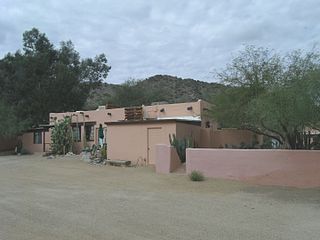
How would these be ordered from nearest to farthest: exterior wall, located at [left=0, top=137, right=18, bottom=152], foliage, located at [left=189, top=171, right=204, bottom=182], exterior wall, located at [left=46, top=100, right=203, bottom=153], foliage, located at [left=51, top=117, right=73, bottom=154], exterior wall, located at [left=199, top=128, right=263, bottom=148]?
foliage, located at [left=189, top=171, right=204, bottom=182] < exterior wall, located at [left=199, top=128, right=263, bottom=148] < exterior wall, located at [left=46, top=100, right=203, bottom=153] < foliage, located at [left=51, top=117, right=73, bottom=154] < exterior wall, located at [left=0, top=137, right=18, bottom=152]

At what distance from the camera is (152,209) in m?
11.9

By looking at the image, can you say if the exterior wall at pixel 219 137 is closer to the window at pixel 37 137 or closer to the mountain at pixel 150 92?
the mountain at pixel 150 92

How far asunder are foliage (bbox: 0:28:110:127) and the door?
69.9ft

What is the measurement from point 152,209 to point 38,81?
3699 centimetres

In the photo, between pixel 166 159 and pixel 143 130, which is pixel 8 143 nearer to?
pixel 143 130

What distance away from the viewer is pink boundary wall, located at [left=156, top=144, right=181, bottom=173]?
21625 mm

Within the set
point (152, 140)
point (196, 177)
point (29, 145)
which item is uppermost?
point (152, 140)

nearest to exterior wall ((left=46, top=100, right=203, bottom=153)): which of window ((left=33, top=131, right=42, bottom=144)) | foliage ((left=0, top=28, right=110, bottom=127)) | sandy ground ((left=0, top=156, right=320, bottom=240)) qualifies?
window ((left=33, top=131, right=42, bottom=144))

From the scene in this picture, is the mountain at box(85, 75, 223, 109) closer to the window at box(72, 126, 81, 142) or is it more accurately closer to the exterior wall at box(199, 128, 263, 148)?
the window at box(72, 126, 81, 142)

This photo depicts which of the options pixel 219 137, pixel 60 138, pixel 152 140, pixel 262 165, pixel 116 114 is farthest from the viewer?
pixel 116 114

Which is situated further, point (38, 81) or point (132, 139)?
point (38, 81)

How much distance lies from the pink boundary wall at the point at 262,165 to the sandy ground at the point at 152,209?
69cm

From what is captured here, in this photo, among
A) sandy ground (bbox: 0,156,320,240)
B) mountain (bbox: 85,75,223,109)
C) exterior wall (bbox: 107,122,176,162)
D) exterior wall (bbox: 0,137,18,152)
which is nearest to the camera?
sandy ground (bbox: 0,156,320,240)

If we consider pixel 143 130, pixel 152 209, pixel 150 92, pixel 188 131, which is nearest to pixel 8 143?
pixel 150 92
